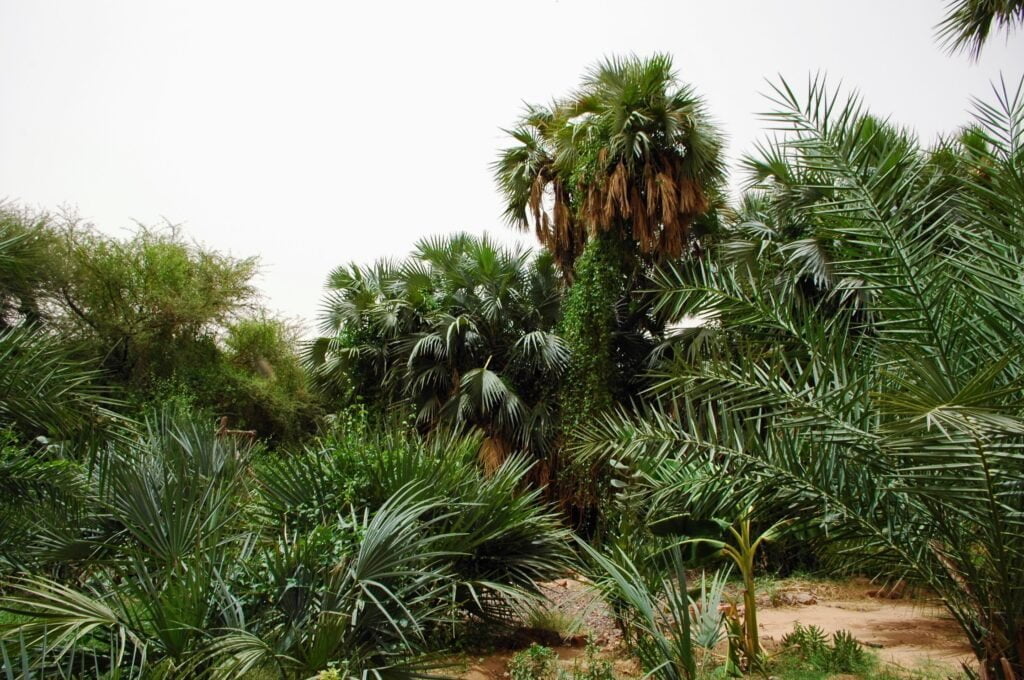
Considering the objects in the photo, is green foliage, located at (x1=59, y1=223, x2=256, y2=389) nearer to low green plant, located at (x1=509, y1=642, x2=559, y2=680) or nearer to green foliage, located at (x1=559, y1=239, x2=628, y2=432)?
green foliage, located at (x1=559, y1=239, x2=628, y2=432)

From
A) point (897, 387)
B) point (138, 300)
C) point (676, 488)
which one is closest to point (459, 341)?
point (138, 300)

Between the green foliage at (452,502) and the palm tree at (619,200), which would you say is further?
the palm tree at (619,200)

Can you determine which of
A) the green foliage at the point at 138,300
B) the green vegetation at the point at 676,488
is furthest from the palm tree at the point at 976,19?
the green foliage at the point at 138,300

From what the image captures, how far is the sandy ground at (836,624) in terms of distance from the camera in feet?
17.1

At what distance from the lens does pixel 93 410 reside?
4020 mm

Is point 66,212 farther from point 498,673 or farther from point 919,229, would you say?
point 919,229

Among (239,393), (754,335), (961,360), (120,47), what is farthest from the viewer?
(239,393)

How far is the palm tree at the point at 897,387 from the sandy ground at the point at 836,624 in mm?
1346

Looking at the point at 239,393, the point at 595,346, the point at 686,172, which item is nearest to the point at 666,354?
the point at 595,346

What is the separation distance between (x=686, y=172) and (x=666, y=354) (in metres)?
2.85

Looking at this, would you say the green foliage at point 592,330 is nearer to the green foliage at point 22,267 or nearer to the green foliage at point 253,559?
the green foliage at point 253,559

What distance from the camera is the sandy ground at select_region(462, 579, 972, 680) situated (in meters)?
5.20

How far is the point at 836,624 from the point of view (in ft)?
21.0

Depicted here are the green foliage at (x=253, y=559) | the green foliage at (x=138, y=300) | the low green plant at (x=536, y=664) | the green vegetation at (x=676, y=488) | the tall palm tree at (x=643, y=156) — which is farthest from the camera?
the green foliage at (x=138, y=300)
